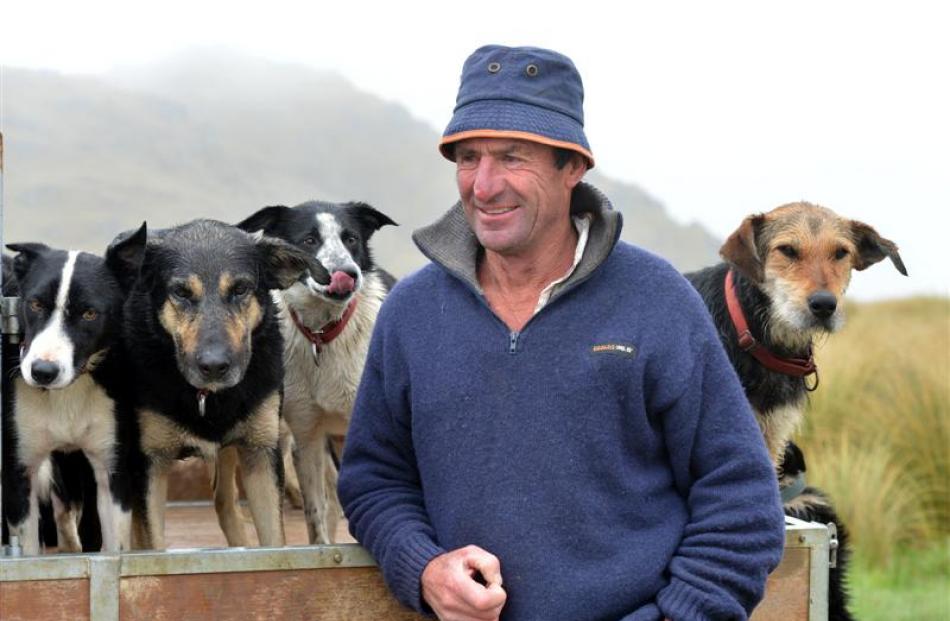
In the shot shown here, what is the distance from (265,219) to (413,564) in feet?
7.06

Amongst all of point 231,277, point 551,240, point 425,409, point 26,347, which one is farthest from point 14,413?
point 551,240

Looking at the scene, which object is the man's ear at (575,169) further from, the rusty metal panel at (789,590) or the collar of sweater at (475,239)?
the rusty metal panel at (789,590)

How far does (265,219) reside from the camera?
4930 mm

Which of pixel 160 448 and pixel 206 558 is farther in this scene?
pixel 160 448

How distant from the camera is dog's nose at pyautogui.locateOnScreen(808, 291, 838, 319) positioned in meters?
4.63

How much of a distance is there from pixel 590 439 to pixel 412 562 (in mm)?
553

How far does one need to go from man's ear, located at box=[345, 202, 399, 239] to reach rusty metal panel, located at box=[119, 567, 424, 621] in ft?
6.56

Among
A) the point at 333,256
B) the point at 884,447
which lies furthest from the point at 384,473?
the point at 884,447

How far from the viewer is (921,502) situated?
12.1 metres

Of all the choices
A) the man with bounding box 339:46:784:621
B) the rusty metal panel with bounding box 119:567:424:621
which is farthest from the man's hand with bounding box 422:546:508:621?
the rusty metal panel with bounding box 119:567:424:621

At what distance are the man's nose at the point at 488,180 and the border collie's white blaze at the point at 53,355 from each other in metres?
1.35

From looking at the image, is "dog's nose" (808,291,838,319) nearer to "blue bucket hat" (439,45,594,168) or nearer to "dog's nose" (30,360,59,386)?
"blue bucket hat" (439,45,594,168)

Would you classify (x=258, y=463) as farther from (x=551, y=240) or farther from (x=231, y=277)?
(x=551, y=240)

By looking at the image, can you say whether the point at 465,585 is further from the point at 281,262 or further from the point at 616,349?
the point at 281,262
